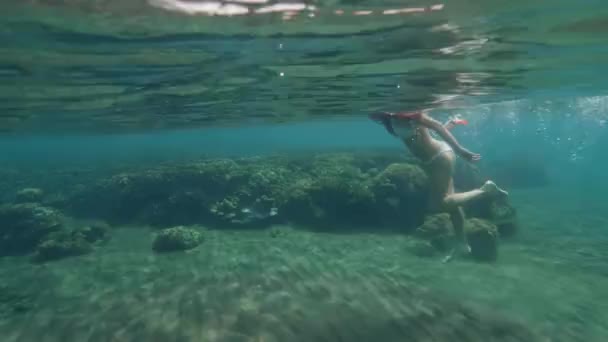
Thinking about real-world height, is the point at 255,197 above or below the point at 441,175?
below

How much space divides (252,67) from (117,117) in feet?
49.4

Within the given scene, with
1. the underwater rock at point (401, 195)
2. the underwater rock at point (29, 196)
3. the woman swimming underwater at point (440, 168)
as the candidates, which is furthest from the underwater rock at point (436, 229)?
the underwater rock at point (29, 196)

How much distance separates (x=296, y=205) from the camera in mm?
16344

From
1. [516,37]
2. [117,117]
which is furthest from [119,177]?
[516,37]

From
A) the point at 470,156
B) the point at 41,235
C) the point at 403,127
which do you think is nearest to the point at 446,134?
the point at 470,156

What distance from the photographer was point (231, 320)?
7.46 metres

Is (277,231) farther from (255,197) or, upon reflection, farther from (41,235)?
(41,235)

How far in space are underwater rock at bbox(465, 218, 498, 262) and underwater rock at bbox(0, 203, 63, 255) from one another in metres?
17.5

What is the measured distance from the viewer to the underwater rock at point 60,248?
13039mm

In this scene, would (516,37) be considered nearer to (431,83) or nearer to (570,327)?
(431,83)

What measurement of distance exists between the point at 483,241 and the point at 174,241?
37.8 ft

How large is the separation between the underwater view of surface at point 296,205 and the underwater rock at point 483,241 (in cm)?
7

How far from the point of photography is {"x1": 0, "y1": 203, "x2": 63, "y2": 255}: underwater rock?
1456cm

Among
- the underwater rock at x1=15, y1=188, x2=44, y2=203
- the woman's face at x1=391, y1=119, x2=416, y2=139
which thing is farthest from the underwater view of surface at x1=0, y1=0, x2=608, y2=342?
the underwater rock at x1=15, y1=188, x2=44, y2=203
